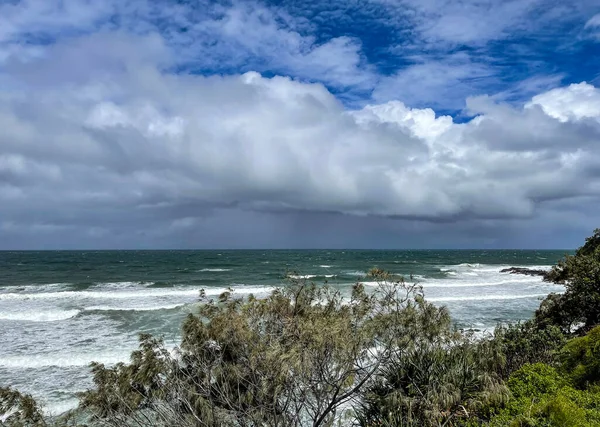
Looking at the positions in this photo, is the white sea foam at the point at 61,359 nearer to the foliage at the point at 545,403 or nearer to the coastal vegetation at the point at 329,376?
the coastal vegetation at the point at 329,376

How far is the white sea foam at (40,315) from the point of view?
2492 cm

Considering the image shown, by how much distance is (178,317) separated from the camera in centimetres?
2438

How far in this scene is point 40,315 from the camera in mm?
25875

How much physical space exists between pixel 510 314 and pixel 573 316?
41.8ft

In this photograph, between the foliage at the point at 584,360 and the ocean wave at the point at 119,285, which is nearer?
the foliage at the point at 584,360

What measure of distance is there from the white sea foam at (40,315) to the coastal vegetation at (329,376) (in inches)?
682

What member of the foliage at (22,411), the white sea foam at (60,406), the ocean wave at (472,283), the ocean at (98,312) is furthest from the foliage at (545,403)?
the ocean wave at (472,283)

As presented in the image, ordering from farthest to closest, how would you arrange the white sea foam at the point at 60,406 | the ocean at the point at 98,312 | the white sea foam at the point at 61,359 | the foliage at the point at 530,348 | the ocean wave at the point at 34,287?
the ocean wave at the point at 34,287 → the white sea foam at the point at 61,359 → the ocean at the point at 98,312 → the white sea foam at the point at 60,406 → the foliage at the point at 530,348

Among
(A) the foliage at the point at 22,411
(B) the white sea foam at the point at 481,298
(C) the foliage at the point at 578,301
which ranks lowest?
(B) the white sea foam at the point at 481,298

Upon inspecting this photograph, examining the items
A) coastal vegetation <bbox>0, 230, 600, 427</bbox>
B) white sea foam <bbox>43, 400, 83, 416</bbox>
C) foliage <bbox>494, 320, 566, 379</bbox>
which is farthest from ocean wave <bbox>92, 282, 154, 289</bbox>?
foliage <bbox>494, 320, 566, 379</bbox>

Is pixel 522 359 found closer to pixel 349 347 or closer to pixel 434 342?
pixel 434 342

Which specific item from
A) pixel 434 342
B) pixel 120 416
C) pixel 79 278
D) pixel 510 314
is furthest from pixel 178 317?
pixel 79 278

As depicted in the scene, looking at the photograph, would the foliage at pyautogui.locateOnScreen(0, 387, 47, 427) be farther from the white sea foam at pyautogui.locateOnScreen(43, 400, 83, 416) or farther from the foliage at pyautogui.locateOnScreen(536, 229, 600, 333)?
the foliage at pyautogui.locateOnScreen(536, 229, 600, 333)

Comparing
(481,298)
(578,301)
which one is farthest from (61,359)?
(481,298)
